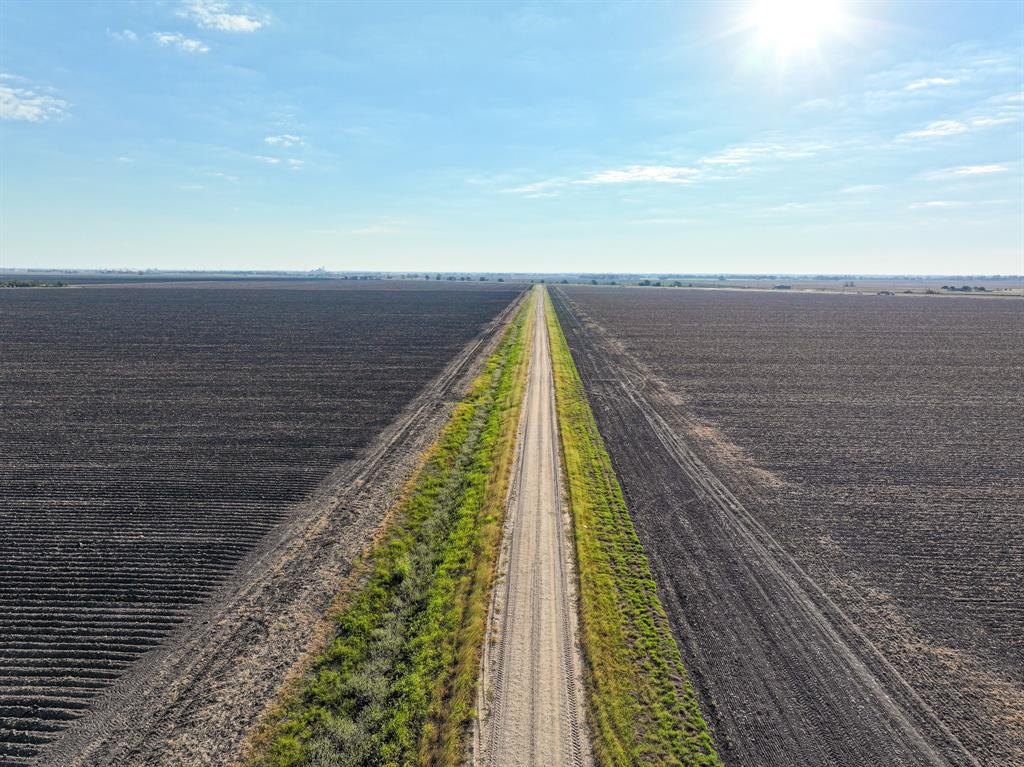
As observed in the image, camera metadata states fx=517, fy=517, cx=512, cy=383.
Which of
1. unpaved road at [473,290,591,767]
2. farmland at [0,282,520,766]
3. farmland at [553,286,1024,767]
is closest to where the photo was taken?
unpaved road at [473,290,591,767]

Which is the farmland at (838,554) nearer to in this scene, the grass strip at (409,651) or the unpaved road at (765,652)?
the unpaved road at (765,652)

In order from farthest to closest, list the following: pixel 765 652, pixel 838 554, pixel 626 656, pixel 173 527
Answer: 1. pixel 173 527
2. pixel 838 554
3. pixel 765 652
4. pixel 626 656

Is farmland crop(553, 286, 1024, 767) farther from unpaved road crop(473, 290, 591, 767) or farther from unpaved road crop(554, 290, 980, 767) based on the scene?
unpaved road crop(473, 290, 591, 767)

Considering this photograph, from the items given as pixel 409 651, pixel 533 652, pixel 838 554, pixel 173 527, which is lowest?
pixel 409 651

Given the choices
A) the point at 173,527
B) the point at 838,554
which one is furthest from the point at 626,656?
the point at 173,527

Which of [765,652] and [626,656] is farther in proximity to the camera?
[765,652]

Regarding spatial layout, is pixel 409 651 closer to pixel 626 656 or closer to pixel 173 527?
pixel 626 656

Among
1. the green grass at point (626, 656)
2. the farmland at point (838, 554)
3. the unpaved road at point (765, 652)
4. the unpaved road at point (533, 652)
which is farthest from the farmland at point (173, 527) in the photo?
the farmland at point (838, 554)

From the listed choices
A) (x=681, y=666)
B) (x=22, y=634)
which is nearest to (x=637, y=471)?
(x=681, y=666)

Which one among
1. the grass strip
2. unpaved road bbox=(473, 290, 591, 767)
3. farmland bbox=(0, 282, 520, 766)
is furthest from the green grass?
farmland bbox=(0, 282, 520, 766)
